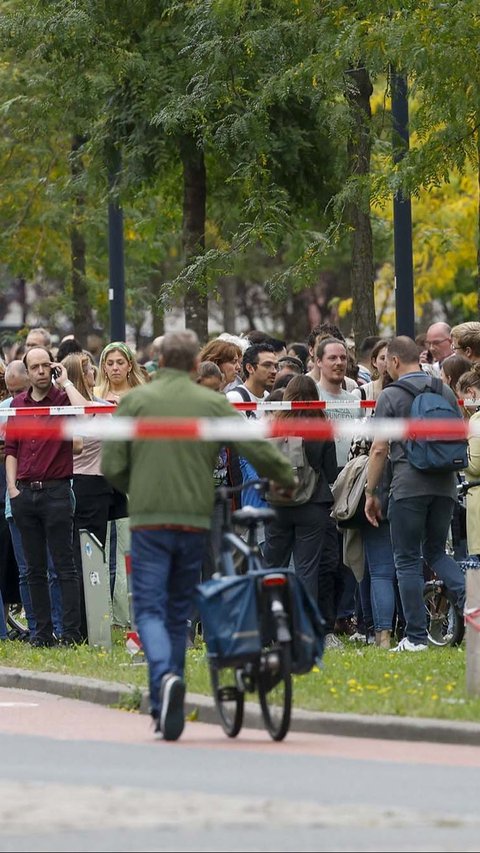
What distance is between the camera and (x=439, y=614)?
546 inches

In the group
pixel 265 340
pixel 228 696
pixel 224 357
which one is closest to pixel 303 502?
pixel 224 357

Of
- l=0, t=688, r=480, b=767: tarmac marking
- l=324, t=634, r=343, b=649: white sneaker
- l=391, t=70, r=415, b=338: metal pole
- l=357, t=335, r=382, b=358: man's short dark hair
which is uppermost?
l=391, t=70, r=415, b=338: metal pole

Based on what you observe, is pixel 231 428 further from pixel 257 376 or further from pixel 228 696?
pixel 257 376

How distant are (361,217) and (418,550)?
6309 mm

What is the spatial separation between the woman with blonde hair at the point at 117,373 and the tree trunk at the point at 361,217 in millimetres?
3226

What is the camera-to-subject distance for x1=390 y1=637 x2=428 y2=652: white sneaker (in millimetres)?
13273

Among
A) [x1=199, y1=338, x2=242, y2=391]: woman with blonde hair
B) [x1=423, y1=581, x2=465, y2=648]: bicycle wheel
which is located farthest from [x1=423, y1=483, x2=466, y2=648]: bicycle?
[x1=199, y1=338, x2=242, y2=391]: woman with blonde hair

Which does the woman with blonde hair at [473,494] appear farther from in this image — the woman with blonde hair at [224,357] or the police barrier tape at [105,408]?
the woman with blonde hair at [224,357]

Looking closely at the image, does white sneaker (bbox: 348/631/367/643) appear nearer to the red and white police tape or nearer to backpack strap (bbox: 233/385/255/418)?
the red and white police tape

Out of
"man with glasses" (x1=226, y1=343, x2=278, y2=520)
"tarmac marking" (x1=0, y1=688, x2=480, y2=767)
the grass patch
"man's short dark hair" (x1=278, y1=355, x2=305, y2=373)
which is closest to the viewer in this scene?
"tarmac marking" (x1=0, y1=688, x2=480, y2=767)

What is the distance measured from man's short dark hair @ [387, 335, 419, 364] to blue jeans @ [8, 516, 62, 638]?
299 centimetres

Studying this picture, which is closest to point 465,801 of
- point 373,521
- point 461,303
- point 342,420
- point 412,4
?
point 373,521

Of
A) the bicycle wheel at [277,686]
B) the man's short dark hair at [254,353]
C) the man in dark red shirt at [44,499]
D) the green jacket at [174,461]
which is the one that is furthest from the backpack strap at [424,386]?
the bicycle wheel at [277,686]

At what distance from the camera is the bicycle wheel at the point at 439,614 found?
45.0 ft
